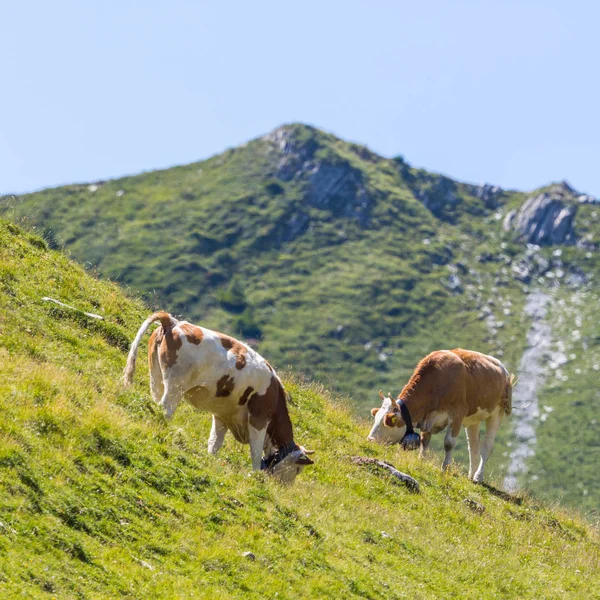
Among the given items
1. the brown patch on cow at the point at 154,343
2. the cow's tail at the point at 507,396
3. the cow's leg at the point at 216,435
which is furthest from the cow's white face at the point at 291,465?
the cow's tail at the point at 507,396

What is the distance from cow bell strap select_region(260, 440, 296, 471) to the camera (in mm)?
18719

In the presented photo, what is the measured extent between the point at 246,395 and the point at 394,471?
16.0 feet

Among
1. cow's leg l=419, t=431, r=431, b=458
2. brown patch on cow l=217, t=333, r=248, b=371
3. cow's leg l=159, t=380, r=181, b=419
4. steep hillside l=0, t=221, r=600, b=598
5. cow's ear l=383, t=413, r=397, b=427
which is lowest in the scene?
steep hillside l=0, t=221, r=600, b=598

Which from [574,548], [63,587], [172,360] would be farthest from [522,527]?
[63,587]

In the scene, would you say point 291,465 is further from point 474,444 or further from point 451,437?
point 474,444

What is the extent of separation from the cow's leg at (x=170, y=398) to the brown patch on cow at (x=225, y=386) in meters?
0.88

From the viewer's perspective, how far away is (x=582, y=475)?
176250 mm

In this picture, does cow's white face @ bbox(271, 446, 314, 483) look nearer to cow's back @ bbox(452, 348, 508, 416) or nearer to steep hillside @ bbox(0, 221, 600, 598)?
steep hillside @ bbox(0, 221, 600, 598)

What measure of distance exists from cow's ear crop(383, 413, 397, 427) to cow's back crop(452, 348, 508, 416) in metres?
2.99

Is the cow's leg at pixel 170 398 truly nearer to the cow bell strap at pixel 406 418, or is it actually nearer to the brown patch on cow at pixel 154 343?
the brown patch on cow at pixel 154 343

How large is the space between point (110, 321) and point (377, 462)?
670cm

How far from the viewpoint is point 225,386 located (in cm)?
1820

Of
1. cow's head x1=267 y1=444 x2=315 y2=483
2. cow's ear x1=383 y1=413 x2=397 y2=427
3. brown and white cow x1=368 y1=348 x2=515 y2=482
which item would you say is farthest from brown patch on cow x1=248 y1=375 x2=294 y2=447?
cow's ear x1=383 y1=413 x2=397 y2=427

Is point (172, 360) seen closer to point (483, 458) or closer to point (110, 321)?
point (110, 321)
